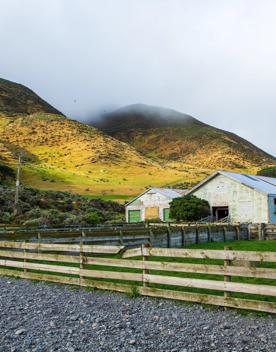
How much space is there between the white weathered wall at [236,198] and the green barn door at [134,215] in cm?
951

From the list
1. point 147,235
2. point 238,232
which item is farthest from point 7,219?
point 147,235

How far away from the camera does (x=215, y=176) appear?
4462 centimetres

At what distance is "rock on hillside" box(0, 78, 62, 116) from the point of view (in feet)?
438

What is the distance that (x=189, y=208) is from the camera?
4400 cm

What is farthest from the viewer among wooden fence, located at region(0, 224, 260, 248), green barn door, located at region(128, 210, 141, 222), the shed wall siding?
green barn door, located at region(128, 210, 141, 222)

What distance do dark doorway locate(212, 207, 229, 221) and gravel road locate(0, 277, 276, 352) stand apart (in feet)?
116

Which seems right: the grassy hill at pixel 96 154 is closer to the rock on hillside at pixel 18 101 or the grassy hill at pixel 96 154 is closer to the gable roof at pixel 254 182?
the rock on hillside at pixel 18 101

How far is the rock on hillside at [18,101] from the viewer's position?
134 metres

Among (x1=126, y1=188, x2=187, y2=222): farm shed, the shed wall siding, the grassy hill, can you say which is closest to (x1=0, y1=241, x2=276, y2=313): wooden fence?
the shed wall siding

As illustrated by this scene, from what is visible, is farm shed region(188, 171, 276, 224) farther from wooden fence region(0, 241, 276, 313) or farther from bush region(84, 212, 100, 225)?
wooden fence region(0, 241, 276, 313)

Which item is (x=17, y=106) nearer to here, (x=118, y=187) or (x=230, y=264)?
(x=118, y=187)

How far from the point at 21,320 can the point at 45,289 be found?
3.03 meters

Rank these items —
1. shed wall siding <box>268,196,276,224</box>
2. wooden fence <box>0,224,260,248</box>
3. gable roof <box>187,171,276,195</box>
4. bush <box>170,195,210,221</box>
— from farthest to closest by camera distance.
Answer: bush <box>170,195,210,221</box> → gable roof <box>187,171,276,195</box> → shed wall siding <box>268,196,276,224</box> → wooden fence <box>0,224,260,248</box>

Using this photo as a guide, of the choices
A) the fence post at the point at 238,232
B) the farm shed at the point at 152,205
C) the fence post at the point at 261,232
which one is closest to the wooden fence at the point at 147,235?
the fence post at the point at 238,232
